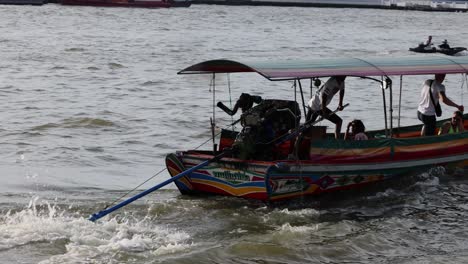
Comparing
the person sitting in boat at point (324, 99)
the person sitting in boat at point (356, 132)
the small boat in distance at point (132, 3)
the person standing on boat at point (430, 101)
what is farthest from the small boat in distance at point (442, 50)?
the small boat in distance at point (132, 3)

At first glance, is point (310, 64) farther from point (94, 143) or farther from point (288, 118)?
point (94, 143)

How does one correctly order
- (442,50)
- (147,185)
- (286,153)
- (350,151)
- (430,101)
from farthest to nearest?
(442,50) → (430,101) → (147,185) → (286,153) → (350,151)

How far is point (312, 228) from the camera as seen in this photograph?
11180mm

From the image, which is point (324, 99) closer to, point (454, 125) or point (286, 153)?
point (286, 153)

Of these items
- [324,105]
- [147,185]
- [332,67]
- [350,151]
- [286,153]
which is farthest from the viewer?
[147,185]

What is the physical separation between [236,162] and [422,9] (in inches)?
3697

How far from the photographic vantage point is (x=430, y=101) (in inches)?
558

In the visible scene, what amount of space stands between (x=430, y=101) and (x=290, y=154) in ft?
11.0

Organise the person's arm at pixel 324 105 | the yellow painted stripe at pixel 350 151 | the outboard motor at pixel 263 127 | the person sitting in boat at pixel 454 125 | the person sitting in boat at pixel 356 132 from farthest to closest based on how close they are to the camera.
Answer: the person sitting in boat at pixel 454 125, the person sitting in boat at pixel 356 132, the person's arm at pixel 324 105, the yellow painted stripe at pixel 350 151, the outboard motor at pixel 263 127

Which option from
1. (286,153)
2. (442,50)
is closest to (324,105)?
(286,153)

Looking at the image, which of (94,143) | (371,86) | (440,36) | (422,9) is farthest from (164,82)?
(422,9)

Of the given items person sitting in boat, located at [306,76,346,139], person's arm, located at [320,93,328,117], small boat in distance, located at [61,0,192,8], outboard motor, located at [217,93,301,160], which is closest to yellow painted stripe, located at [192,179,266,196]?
outboard motor, located at [217,93,301,160]

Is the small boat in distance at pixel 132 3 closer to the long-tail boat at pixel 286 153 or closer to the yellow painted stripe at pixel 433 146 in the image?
the yellow painted stripe at pixel 433 146

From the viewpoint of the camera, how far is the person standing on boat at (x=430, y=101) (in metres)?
14.0
